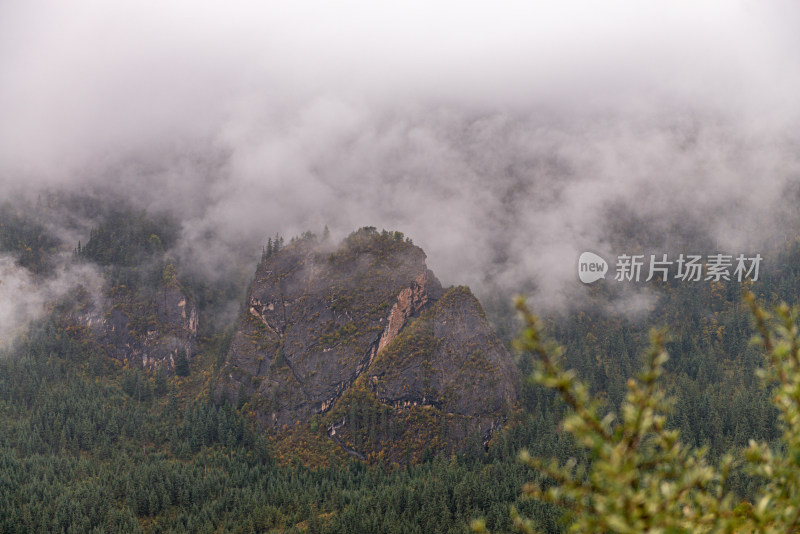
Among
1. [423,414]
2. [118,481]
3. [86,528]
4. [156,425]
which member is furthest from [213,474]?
[423,414]

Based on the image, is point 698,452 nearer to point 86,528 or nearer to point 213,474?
point 86,528

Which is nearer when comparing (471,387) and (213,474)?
(213,474)

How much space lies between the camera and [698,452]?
16.2m

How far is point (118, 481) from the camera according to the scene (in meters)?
149

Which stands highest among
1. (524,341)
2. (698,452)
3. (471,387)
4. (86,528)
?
(471,387)

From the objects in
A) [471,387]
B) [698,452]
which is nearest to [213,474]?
[471,387]

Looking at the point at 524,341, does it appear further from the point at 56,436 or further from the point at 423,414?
the point at 56,436

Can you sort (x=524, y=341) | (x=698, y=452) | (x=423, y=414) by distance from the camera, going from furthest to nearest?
1. (x=423, y=414)
2. (x=698, y=452)
3. (x=524, y=341)

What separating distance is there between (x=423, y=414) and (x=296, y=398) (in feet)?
137

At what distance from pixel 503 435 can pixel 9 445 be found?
437ft

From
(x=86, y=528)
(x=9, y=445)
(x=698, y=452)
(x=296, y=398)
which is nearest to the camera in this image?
(x=698, y=452)

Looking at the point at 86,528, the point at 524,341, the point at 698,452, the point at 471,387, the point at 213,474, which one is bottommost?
the point at 86,528

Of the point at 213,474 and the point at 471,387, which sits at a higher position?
the point at 471,387

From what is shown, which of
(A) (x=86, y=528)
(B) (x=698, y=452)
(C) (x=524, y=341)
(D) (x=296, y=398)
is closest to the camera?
(C) (x=524, y=341)
